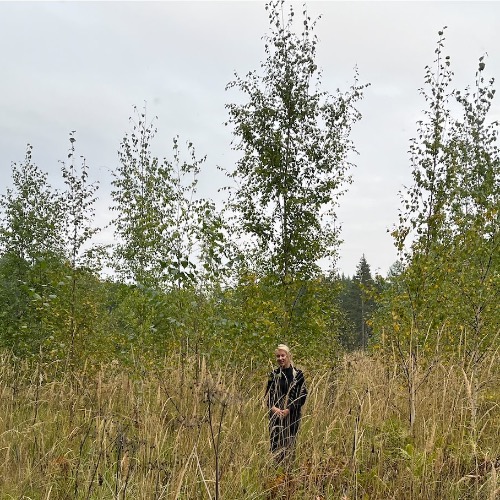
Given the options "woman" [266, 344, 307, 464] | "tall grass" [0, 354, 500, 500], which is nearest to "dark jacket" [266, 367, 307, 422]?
"woman" [266, 344, 307, 464]

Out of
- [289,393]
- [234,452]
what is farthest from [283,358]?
[234,452]

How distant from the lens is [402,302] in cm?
639

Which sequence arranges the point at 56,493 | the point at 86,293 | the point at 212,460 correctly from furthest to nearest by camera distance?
the point at 86,293, the point at 212,460, the point at 56,493

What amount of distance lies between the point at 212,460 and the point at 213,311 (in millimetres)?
2600

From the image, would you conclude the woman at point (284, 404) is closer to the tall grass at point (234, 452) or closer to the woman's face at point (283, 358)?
the woman's face at point (283, 358)

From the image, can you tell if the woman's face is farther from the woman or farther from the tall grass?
A: the tall grass

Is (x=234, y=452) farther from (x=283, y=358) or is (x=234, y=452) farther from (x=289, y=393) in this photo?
(x=283, y=358)

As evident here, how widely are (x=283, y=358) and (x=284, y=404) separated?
686 millimetres

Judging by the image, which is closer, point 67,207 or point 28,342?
point 67,207

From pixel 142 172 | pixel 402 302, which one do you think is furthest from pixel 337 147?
pixel 142 172

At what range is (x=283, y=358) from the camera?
5398mm

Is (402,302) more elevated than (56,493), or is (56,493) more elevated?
(402,302)

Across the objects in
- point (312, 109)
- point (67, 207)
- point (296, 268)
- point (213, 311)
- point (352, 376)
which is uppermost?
point (312, 109)

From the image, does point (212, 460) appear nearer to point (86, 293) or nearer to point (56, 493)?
point (56, 493)
